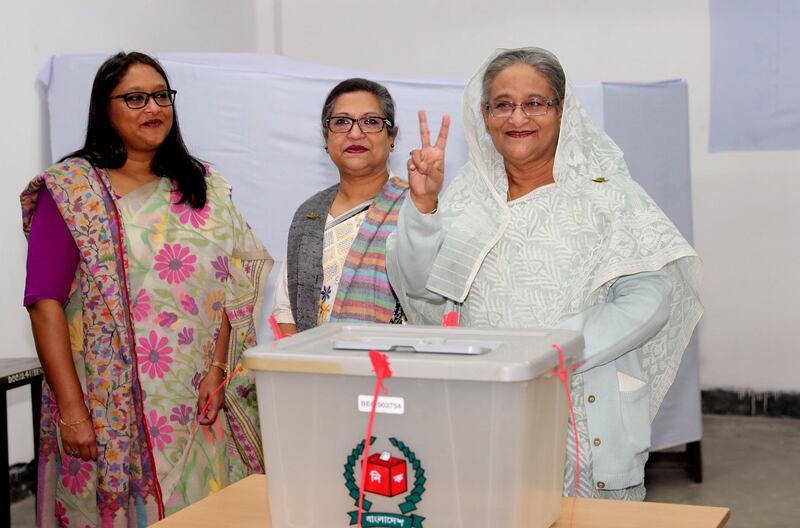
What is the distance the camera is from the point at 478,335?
1.23 metres

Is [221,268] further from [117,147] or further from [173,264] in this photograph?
[117,147]

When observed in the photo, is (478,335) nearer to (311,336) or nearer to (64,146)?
(311,336)

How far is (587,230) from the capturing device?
1651 millimetres

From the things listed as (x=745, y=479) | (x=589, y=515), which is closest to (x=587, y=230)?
(x=589, y=515)

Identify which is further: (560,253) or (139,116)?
(139,116)

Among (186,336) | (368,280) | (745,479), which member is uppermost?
(368,280)

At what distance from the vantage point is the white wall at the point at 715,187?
5.01 m

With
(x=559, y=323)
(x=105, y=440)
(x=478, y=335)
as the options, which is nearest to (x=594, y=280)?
(x=559, y=323)

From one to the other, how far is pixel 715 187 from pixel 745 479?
171cm

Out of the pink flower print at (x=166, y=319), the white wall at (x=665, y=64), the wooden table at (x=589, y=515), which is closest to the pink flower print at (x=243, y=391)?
the pink flower print at (x=166, y=319)

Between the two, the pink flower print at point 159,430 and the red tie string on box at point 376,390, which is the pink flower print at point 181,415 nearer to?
the pink flower print at point 159,430

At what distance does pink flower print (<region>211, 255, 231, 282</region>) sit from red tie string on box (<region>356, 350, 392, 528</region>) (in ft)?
3.98

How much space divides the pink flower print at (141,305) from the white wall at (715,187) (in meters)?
3.51

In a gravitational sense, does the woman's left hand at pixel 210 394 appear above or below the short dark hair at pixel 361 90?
below
